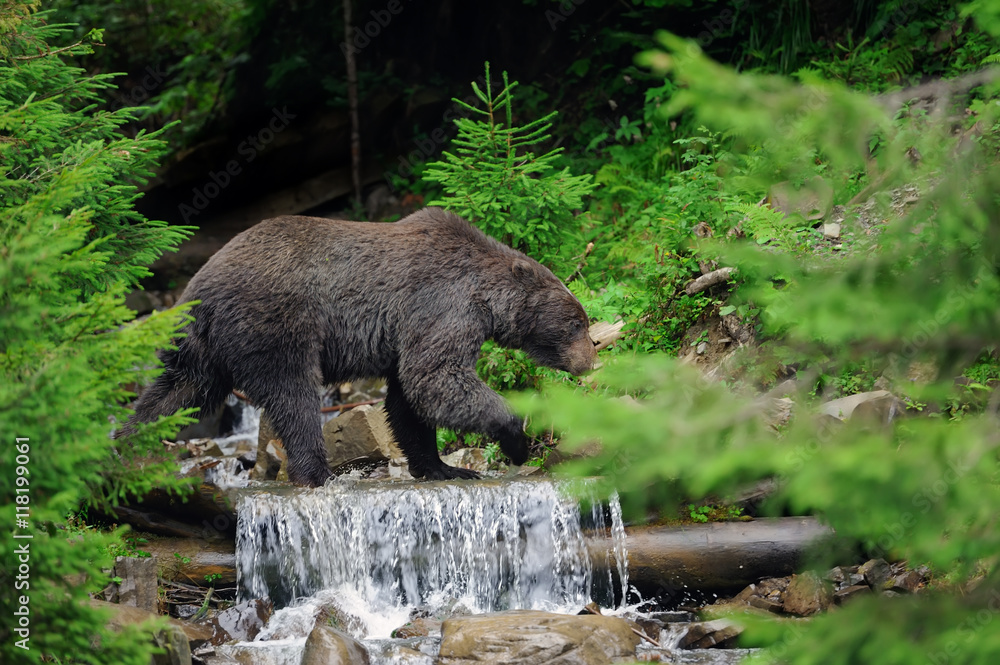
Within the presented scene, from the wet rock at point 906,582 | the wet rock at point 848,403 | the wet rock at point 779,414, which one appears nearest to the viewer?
the wet rock at point 906,582

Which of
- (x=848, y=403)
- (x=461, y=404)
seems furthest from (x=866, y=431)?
(x=461, y=404)

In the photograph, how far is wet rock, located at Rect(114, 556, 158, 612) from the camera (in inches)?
225

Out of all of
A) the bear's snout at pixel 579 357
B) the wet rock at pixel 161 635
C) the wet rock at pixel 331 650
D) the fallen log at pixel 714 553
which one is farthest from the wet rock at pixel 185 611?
the bear's snout at pixel 579 357

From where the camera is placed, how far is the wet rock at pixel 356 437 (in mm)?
8469

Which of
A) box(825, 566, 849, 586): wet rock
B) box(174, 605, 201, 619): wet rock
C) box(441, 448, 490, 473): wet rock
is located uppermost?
box(441, 448, 490, 473): wet rock

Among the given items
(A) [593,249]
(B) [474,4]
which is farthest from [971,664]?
(B) [474,4]

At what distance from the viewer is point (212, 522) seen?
22.2 feet

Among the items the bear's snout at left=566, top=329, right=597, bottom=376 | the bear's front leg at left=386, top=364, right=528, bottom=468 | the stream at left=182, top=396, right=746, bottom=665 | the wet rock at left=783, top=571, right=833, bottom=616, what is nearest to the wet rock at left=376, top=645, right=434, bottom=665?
the stream at left=182, top=396, right=746, bottom=665

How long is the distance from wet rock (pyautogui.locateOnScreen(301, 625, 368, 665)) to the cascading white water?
1042mm

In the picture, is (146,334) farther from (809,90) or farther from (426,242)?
(426,242)

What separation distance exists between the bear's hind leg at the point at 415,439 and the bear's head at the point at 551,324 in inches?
46.3

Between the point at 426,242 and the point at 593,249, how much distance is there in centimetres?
405

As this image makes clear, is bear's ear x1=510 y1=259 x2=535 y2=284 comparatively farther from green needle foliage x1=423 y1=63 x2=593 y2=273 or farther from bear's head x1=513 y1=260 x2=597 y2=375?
green needle foliage x1=423 y1=63 x2=593 y2=273

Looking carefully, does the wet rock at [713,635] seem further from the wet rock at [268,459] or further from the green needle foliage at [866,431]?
the wet rock at [268,459]
